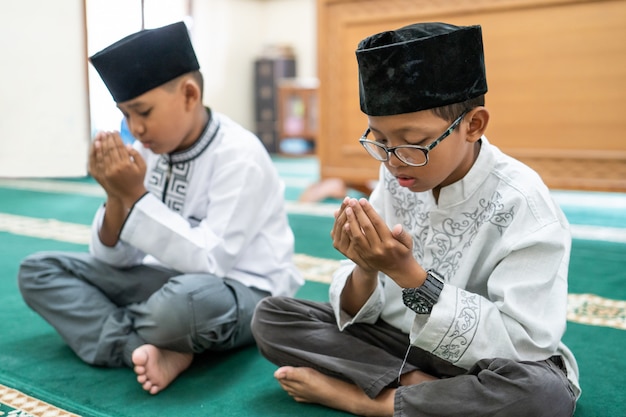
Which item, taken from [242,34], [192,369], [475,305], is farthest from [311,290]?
[242,34]

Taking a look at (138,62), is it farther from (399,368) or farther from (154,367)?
(399,368)

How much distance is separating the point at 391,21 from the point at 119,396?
2.53 metres

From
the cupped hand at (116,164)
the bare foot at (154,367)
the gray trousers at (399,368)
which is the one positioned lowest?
the bare foot at (154,367)

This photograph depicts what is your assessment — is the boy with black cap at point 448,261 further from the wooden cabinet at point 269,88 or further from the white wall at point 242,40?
the wooden cabinet at point 269,88

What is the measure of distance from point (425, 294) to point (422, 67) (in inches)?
15.4

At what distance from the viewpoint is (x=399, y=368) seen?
1347mm

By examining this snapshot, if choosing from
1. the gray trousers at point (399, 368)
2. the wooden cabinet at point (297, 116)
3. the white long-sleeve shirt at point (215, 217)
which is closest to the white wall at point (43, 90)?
the white long-sleeve shirt at point (215, 217)

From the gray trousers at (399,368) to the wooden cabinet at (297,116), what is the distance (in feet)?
18.7

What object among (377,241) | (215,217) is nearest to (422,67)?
(377,241)

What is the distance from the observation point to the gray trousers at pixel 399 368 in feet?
3.72

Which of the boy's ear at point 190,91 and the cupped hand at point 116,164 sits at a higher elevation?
the boy's ear at point 190,91

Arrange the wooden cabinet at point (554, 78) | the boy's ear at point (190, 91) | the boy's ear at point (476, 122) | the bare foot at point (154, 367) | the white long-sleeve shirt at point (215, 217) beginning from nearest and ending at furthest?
1. the boy's ear at point (476, 122)
2. the bare foot at point (154, 367)
3. the white long-sleeve shirt at point (215, 217)
4. the boy's ear at point (190, 91)
5. the wooden cabinet at point (554, 78)

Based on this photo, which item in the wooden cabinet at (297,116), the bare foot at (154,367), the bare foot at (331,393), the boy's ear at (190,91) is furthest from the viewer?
the wooden cabinet at (297,116)

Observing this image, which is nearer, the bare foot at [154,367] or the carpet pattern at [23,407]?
the carpet pattern at [23,407]
